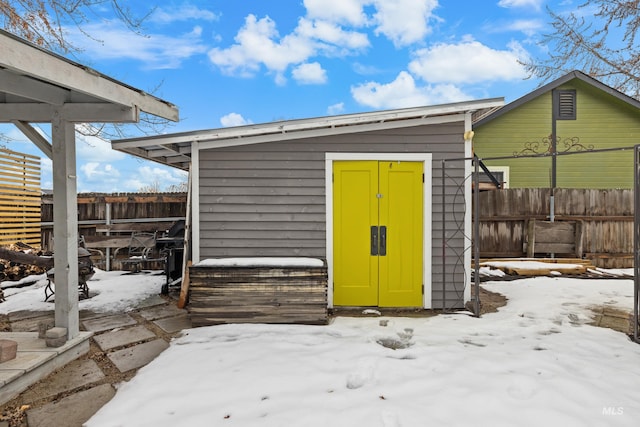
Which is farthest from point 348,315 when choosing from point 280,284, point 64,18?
point 64,18

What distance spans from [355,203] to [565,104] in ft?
24.8

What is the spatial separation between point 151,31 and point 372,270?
5394 millimetres

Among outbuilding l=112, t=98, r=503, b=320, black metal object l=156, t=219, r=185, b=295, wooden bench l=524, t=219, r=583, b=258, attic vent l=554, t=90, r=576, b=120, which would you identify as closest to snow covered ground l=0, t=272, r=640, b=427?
outbuilding l=112, t=98, r=503, b=320

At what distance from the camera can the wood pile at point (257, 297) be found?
415 cm

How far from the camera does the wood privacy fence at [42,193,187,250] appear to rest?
297 inches

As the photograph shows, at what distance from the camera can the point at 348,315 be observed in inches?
182

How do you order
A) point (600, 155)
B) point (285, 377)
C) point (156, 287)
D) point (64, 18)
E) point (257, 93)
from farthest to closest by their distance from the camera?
point (257, 93)
point (600, 155)
point (156, 287)
point (64, 18)
point (285, 377)

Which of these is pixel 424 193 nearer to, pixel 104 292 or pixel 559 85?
pixel 104 292

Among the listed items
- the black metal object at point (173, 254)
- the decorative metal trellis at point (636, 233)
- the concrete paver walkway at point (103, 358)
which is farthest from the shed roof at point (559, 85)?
the concrete paver walkway at point (103, 358)

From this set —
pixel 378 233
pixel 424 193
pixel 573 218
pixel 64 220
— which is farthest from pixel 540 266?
pixel 64 220

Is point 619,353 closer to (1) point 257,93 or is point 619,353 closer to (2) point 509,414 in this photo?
(2) point 509,414

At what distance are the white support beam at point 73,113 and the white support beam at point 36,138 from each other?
0.18 ft

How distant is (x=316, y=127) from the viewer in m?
4.70

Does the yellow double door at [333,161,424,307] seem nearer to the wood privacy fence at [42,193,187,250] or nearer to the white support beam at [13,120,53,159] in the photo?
the white support beam at [13,120,53,159]
